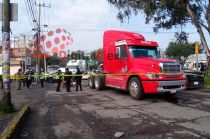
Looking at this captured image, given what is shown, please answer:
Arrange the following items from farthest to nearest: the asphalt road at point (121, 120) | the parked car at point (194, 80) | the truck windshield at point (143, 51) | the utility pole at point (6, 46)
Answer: the parked car at point (194, 80)
the truck windshield at point (143, 51)
the utility pole at point (6, 46)
the asphalt road at point (121, 120)

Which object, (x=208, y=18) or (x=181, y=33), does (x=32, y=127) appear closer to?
(x=208, y=18)

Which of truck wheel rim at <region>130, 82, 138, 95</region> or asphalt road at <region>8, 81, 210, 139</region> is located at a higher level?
truck wheel rim at <region>130, 82, 138, 95</region>

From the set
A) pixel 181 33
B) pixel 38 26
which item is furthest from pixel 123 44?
pixel 38 26

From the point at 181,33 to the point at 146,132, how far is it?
23664 mm

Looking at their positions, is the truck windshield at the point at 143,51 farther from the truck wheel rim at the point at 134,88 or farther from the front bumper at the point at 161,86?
the front bumper at the point at 161,86

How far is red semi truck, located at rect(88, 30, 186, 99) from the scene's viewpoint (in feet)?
43.3

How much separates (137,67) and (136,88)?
36.9 inches

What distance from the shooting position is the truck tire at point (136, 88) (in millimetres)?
13602

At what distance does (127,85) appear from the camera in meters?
14.8

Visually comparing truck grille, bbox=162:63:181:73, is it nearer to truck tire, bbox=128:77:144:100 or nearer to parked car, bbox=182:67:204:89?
truck tire, bbox=128:77:144:100

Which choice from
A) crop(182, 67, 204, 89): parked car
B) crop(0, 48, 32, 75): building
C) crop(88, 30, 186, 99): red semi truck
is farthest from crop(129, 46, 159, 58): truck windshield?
crop(0, 48, 32, 75): building

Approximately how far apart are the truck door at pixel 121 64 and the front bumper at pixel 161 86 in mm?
1805

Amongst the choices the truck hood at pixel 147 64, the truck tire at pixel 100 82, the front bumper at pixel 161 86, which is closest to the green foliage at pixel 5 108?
the front bumper at pixel 161 86

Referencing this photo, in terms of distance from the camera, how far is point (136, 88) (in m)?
13.8
